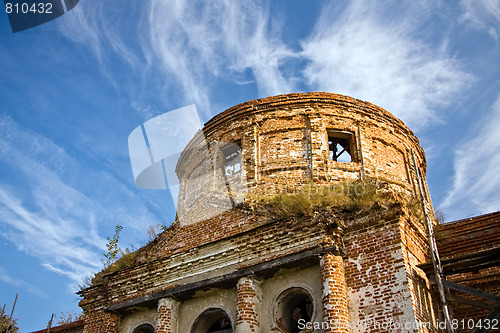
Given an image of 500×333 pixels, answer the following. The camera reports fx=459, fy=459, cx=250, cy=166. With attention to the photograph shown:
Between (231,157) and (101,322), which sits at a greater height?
(231,157)

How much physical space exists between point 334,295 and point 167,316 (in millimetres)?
3900

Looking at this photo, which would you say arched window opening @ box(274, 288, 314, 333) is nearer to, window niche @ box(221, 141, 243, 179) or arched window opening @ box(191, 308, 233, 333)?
arched window opening @ box(191, 308, 233, 333)

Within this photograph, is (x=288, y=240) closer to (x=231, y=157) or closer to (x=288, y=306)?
(x=288, y=306)

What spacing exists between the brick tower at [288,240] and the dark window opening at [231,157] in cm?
4

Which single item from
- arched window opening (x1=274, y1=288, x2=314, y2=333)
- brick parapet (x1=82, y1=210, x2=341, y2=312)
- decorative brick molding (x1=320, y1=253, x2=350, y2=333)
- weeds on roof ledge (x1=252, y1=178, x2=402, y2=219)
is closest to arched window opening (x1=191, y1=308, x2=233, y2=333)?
brick parapet (x1=82, y1=210, x2=341, y2=312)

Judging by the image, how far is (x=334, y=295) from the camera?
7785 millimetres

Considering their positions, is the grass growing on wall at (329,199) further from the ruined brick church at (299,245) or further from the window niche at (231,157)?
the window niche at (231,157)

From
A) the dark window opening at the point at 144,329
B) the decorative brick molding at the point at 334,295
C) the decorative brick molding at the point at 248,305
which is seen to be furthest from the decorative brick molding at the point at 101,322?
the decorative brick molding at the point at 334,295

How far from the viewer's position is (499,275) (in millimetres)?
8797

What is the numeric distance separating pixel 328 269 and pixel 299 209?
154 cm

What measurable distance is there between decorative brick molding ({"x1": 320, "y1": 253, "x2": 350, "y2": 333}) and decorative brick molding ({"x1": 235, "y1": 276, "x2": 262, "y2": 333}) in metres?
1.51

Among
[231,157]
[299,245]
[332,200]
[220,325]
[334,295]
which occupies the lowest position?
[334,295]

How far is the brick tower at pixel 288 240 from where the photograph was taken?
26.1 ft

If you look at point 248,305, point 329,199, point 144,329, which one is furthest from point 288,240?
point 144,329
